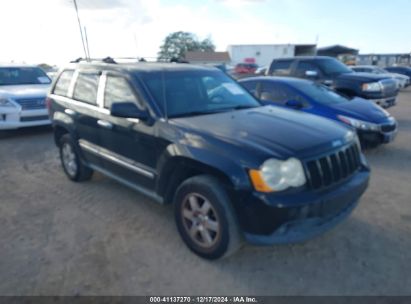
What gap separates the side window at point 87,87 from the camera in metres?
4.12

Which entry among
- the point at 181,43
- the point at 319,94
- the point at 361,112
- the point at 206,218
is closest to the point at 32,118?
the point at 319,94

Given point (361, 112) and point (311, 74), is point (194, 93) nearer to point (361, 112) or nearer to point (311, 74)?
point (361, 112)

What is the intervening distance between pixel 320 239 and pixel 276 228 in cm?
101

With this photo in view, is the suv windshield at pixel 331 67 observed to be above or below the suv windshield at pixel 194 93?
below

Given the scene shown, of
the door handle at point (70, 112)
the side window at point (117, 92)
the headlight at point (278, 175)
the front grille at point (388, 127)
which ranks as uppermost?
the side window at point (117, 92)

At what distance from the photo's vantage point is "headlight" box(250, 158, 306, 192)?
253cm

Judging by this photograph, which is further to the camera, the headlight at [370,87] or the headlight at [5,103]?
the headlight at [370,87]

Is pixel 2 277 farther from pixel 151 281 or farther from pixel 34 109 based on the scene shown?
pixel 34 109

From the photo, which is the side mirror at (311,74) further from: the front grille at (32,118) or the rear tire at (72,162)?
the front grille at (32,118)

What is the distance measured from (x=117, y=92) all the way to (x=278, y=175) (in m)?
2.17

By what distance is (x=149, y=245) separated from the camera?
3.29 m

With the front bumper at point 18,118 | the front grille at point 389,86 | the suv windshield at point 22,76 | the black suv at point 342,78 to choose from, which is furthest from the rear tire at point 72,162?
the front grille at point 389,86

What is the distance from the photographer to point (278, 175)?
8.43ft

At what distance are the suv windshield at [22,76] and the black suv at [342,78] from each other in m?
7.04
